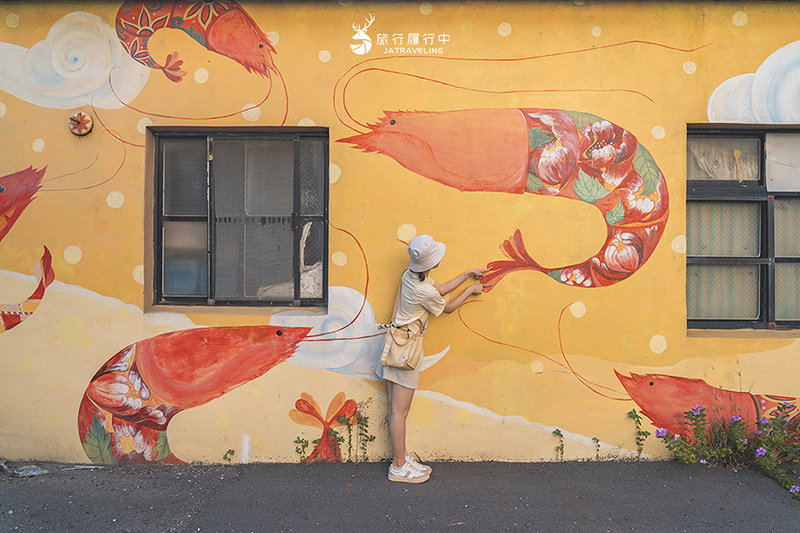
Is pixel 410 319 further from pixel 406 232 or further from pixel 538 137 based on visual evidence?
pixel 538 137

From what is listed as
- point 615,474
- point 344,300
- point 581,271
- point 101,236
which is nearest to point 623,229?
point 581,271

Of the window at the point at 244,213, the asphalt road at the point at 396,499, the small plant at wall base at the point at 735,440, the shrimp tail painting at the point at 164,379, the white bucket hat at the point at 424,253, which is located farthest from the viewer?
the window at the point at 244,213

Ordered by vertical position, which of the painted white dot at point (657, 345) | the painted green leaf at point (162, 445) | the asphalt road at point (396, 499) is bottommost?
the asphalt road at point (396, 499)

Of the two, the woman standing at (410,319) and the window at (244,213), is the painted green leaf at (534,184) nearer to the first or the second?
the woman standing at (410,319)

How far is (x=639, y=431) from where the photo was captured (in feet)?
11.0

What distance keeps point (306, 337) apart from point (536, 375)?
70.7 inches

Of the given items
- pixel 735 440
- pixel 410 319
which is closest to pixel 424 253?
pixel 410 319

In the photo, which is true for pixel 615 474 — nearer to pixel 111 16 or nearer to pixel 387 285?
pixel 387 285

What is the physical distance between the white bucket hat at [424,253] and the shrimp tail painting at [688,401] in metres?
1.69

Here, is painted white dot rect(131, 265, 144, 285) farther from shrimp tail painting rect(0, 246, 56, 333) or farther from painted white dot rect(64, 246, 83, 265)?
shrimp tail painting rect(0, 246, 56, 333)

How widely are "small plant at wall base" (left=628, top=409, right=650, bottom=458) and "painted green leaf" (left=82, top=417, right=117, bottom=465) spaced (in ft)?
13.1

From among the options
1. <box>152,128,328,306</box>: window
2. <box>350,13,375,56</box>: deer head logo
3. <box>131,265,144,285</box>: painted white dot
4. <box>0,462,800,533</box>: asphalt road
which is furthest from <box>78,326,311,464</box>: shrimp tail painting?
<box>350,13,375,56</box>: deer head logo

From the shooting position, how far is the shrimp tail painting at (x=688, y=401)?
3.35m

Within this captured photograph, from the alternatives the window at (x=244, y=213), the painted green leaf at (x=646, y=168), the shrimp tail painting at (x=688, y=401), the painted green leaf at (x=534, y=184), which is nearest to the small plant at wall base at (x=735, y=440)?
the shrimp tail painting at (x=688, y=401)
